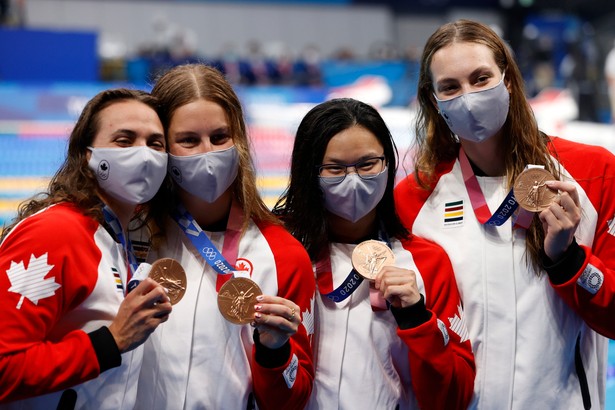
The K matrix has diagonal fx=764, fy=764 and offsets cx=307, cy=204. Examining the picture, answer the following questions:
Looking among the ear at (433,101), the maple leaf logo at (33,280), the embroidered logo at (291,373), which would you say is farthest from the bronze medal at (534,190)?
the maple leaf logo at (33,280)

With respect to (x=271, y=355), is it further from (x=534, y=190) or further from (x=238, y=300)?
(x=534, y=190)

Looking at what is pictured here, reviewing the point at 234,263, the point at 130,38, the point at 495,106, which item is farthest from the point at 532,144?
the point at 130,38

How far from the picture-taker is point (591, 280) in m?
2.46

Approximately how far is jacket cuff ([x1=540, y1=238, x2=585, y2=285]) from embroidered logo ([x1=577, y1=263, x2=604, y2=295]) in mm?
28

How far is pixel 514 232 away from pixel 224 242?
1.00m

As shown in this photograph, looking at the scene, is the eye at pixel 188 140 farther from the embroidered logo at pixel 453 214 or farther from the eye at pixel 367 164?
the embroidered logo at pixel 453 214

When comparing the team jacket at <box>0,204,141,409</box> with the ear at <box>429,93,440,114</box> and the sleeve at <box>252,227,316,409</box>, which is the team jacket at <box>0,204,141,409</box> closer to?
the sleeve at <box>252,227,316,409</box>

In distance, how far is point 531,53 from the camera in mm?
19516

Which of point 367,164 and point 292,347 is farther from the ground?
point 367,164

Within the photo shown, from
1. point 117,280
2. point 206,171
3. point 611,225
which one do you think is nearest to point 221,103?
point 206,171

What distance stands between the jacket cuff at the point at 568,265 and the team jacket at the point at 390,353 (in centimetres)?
33

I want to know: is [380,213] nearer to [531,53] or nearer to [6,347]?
[6,347]

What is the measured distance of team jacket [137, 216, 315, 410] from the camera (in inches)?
93.7

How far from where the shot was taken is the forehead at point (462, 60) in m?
2.68
